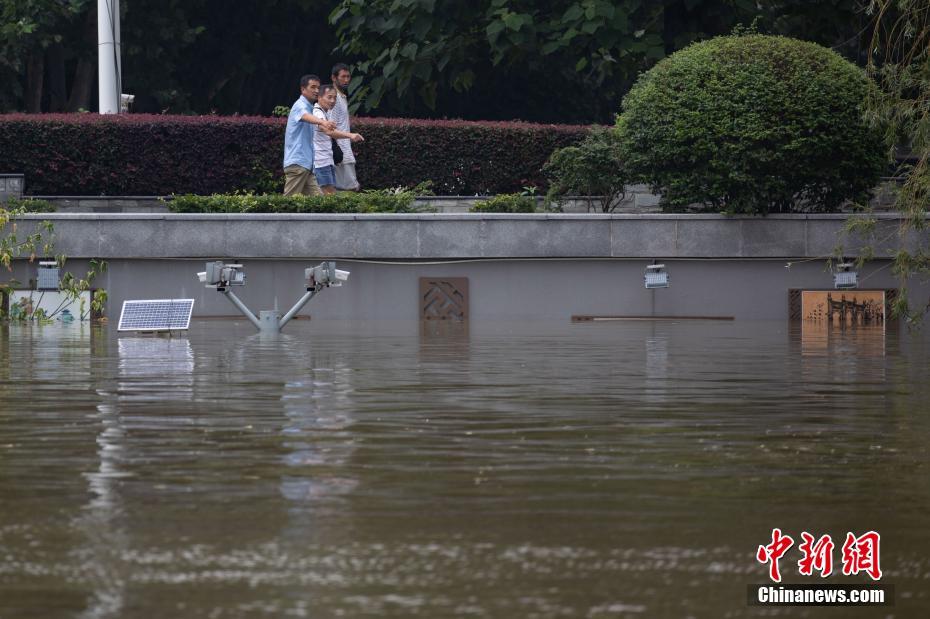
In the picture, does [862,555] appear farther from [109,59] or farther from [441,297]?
[109,59]

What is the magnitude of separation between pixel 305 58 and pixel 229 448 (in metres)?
33.0

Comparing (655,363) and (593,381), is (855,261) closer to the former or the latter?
(655,363)

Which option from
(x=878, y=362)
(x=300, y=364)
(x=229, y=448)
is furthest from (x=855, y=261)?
(x=229, y=448)

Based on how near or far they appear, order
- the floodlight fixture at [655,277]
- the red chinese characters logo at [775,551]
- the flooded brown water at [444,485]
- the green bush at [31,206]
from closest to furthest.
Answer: the flooded brown water at [444,485]
the red chinese characters logo at [775,551]
the floodlight fixture at [655,277]
the green bush at [31,206]

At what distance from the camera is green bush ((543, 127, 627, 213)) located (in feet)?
68.2

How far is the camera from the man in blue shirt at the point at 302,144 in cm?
2086

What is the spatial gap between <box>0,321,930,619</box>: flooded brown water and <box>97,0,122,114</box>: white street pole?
564 inches

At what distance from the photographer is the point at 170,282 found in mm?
19688

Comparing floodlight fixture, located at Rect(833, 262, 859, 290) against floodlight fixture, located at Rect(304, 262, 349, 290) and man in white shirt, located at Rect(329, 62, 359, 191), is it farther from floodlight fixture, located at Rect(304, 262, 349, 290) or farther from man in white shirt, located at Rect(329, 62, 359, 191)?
man in white shirt, located at Rect(329, 62, 359, 191)

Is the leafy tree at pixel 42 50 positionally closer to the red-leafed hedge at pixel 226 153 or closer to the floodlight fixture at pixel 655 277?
the red-leafed hedge at pixel 226 153

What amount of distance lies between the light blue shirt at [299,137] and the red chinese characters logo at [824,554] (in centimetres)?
1614

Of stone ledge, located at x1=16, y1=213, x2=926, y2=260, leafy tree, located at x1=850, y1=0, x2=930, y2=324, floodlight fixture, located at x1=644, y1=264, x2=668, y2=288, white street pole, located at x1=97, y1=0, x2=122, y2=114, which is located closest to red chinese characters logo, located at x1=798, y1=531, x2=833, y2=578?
leafy tree, located at x1=850, y1=0, x2=930, y2=324

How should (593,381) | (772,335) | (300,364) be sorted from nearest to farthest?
(593,381) < (300,364) < (772,335)

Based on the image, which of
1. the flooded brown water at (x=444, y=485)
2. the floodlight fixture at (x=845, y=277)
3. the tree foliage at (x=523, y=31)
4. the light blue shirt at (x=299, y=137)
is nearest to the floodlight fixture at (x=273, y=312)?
the flooded brown water at (x=444, y=485)
